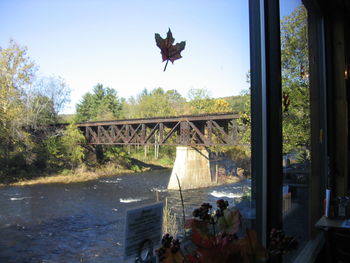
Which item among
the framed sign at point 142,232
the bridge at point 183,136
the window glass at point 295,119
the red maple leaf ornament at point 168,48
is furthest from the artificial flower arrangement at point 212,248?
the window glass at point 295,119

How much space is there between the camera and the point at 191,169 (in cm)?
101

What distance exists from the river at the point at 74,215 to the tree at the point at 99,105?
17 cm

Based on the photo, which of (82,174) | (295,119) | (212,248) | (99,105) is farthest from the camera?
(295,119)

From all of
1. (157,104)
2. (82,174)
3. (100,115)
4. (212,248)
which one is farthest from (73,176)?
(212,248)

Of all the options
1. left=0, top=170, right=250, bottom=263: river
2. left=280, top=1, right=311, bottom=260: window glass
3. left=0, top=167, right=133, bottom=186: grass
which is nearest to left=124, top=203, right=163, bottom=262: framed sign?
left=0, top=170, right=250, bottom=263: river

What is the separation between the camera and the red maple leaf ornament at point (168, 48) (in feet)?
2.67

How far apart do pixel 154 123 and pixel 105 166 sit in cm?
18

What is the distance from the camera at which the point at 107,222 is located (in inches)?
29.8

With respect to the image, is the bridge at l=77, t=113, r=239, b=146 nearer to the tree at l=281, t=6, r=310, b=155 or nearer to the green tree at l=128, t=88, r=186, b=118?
the green tree at l=128, t=88, r=186, b=118

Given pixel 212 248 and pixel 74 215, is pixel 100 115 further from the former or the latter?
pixel 212 248

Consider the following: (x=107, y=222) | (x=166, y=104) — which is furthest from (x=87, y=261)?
(x=166, y=104)

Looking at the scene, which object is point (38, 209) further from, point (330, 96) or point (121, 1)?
point (330, 96)

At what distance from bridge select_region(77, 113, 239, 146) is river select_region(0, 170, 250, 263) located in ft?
0.34

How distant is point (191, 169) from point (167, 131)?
0.56ft
